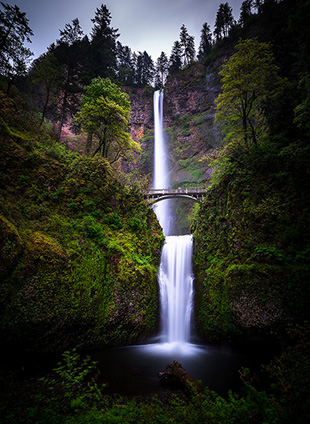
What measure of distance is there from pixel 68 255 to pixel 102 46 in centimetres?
2515

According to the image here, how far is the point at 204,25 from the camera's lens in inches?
1734

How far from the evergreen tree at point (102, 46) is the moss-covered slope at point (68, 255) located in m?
13.0

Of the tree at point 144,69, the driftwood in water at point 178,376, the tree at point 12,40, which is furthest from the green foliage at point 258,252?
the tree at point 144,69

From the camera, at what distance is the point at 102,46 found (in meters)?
20.7

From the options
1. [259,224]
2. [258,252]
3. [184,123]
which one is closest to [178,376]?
[258,252]

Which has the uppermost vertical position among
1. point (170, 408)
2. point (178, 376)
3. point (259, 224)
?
point (259, 224)

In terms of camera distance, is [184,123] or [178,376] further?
[184,123]

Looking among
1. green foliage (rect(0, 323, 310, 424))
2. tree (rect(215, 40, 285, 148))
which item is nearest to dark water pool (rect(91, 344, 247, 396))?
green foliage (rect(0, 323, 310, 424))

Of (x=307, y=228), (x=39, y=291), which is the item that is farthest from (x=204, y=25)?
(x=39, y=291)

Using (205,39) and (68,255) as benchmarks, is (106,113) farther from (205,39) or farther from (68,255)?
(205,39)

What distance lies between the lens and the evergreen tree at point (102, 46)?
19.2 metres

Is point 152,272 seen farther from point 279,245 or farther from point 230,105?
point 230,105

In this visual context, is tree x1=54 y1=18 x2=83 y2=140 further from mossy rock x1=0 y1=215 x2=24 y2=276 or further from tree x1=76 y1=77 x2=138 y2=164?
mossy rock x1=0 y1=215 x2=24 y2=276

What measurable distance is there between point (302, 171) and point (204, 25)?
57765mm
